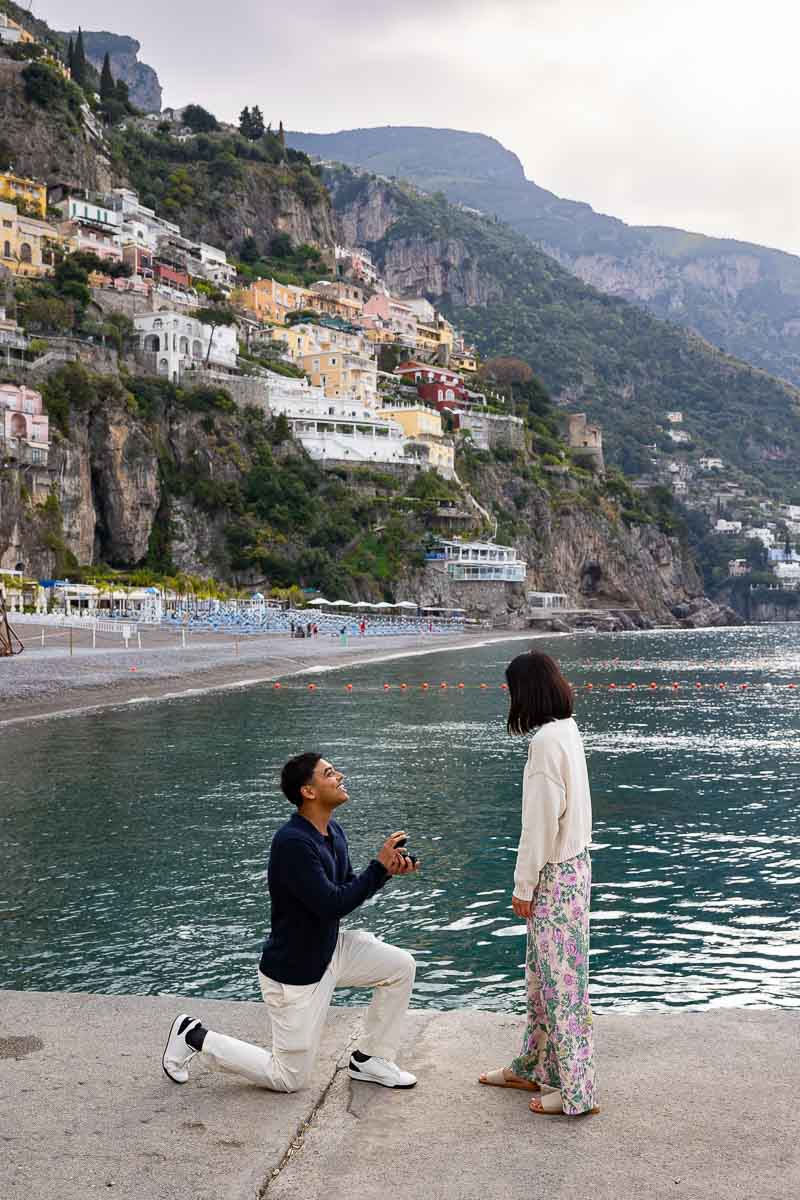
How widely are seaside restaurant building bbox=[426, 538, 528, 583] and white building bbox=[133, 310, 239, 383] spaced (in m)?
28.1

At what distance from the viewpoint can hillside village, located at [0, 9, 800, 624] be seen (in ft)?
275

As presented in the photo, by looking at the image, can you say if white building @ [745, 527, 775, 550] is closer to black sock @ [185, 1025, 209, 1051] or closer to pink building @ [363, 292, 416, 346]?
pink building @ [363, 292, 416, 346]

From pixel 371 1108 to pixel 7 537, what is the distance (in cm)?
6661

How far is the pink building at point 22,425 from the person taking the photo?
6925 cm

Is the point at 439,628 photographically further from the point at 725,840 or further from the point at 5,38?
the point at 5,38

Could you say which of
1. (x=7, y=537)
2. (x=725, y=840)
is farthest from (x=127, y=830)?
(x=7, y=537)

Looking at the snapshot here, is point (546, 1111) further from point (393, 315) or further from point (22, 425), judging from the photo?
point (393, 315)

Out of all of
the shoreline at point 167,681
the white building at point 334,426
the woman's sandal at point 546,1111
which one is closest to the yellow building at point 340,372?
the white building at point 334,426

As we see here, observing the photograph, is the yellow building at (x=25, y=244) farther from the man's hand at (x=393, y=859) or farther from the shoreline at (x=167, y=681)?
the man's hand at (x=393, y=859)

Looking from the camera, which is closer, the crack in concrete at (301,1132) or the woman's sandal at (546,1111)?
the crack in concrete at (301,1132)

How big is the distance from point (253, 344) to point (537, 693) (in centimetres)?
11636

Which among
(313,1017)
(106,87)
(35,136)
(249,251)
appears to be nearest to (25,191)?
(35,136)

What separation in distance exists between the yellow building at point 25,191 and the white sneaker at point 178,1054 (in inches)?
4363

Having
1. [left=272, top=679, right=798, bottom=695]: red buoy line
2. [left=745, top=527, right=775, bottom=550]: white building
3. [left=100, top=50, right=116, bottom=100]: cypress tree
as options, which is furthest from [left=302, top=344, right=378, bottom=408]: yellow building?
[left=745, top=527, right=775, bottom=550]: white building
